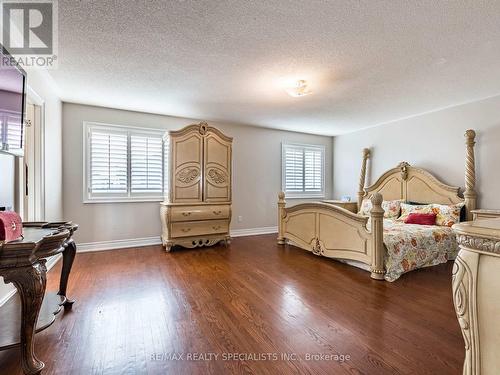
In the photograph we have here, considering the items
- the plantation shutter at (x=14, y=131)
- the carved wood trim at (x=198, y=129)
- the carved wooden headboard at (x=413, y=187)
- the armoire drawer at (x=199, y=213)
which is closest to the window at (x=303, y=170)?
the carved wooden headboard at (x=413, y=187)

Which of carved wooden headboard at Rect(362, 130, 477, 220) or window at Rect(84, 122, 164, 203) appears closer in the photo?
carved wooden headboard at Rect(362, 130, 477, 220)

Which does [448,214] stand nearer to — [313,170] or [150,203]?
[313,170]

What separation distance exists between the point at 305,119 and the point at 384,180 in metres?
2.03

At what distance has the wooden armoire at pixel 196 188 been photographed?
4.12 metres

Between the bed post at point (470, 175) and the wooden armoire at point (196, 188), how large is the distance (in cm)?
375

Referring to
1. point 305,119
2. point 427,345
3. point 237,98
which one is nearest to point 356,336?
point 427,345

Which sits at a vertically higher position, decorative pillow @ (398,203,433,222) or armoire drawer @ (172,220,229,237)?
decorative pillow @ (398,203,433,222)

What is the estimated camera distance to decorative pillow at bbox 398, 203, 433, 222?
3.95 meters

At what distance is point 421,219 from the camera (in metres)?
3.77

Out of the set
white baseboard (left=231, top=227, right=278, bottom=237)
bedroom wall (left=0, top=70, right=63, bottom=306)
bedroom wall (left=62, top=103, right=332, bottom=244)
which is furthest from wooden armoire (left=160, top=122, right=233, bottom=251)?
bedroom wall (left=0, top=70, right=63, bottom=306)

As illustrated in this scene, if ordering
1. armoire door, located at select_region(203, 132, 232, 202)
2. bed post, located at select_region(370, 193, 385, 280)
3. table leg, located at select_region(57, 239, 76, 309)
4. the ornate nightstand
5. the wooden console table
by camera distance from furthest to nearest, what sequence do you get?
1. armoire door, located at select_region(203, 132, 232, 202)
2. the ornate nightstand
3. bed post, located at select_region(370, 193, 385, 280)
4. table leg, located at select_region(57, 239, 76, 309)
5. the wooden console table

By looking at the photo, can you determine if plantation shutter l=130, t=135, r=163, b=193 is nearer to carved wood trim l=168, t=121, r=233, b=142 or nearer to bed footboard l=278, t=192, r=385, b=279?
carved wood trim l=168, t=121, r=233, b=142

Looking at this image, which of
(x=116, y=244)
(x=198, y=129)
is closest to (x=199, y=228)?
(x=116, y=244)

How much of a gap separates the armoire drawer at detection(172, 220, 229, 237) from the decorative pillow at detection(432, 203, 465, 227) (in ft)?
11.1
